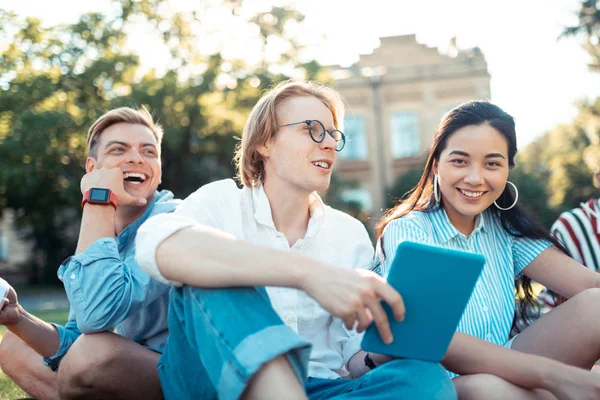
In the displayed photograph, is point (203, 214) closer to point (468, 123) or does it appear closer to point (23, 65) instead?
point (468, 123)

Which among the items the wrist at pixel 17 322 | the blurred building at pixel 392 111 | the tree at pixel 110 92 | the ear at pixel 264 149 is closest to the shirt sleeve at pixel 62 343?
the wrist at pixel 17 322

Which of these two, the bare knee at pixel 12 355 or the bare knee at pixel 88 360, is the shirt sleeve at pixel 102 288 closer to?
the bare knee at pixel 88 360

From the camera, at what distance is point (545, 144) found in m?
46.5

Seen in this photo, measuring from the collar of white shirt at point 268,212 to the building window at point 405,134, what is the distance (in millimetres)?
24877

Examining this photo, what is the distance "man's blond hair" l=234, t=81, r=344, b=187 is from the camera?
115 inches

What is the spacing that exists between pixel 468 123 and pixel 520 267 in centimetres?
72

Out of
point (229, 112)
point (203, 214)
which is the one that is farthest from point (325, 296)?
point (229, 112)

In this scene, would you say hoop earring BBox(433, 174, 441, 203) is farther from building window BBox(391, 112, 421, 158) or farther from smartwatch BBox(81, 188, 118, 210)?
building window BBox(391, 112, 421, 158)

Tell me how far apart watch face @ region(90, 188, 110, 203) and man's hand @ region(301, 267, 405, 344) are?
1472 mm

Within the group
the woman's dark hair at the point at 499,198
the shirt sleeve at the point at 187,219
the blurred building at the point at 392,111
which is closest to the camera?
the shirt sleeve at the point at 187,219

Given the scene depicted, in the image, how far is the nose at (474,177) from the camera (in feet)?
9.34

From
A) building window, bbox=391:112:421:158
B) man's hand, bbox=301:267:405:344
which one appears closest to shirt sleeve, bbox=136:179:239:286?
man's hand, bbox=301:267:405:344

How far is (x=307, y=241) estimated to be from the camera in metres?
2.83

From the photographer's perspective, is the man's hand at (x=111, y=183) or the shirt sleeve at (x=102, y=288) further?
the man's hand at (x=111, y=183)
